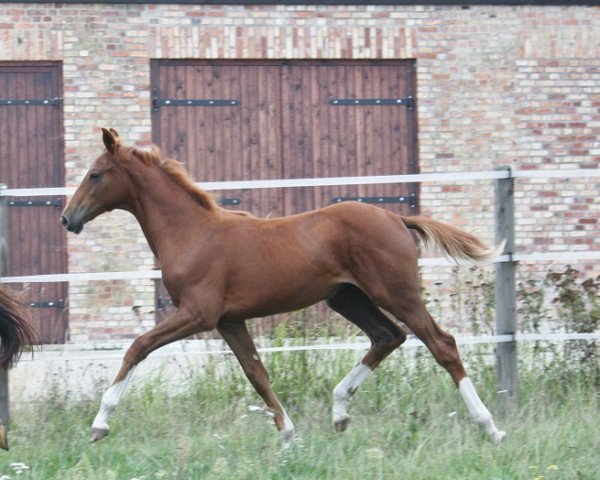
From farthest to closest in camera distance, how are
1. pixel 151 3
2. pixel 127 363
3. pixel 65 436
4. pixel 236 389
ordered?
pixel 151 3 → pixel 236 389 → pixel 65 436 → pixel 127 363

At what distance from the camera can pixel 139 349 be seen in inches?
250

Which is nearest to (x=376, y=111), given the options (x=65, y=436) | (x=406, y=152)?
(x=406, y=152)

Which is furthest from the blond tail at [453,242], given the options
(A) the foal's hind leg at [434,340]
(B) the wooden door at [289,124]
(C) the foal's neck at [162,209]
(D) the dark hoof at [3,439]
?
(B) the wooden door at [289,124]

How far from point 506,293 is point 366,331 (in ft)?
3.72

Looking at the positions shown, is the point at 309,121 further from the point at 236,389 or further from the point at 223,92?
the point at 236,389

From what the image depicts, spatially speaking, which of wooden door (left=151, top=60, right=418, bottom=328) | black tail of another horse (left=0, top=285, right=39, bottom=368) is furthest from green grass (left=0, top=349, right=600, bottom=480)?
wooden door (left=151, top=60, right=418, bottom=328)

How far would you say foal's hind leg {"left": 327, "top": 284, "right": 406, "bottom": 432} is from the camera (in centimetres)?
686

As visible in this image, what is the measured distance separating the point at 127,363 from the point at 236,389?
5.01 feet

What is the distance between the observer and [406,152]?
1189 cm

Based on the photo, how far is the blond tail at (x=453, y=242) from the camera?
6.93 meters

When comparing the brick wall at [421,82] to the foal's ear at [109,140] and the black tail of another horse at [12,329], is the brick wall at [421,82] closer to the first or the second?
the black tail of another horse at [12,329]

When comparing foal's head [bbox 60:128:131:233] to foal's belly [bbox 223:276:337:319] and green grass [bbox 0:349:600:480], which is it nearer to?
foal's belly [bbox 223:276:337:319]

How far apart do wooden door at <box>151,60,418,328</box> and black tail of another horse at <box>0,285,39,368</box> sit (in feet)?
15.0

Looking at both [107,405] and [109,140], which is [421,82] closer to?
[109,140]
